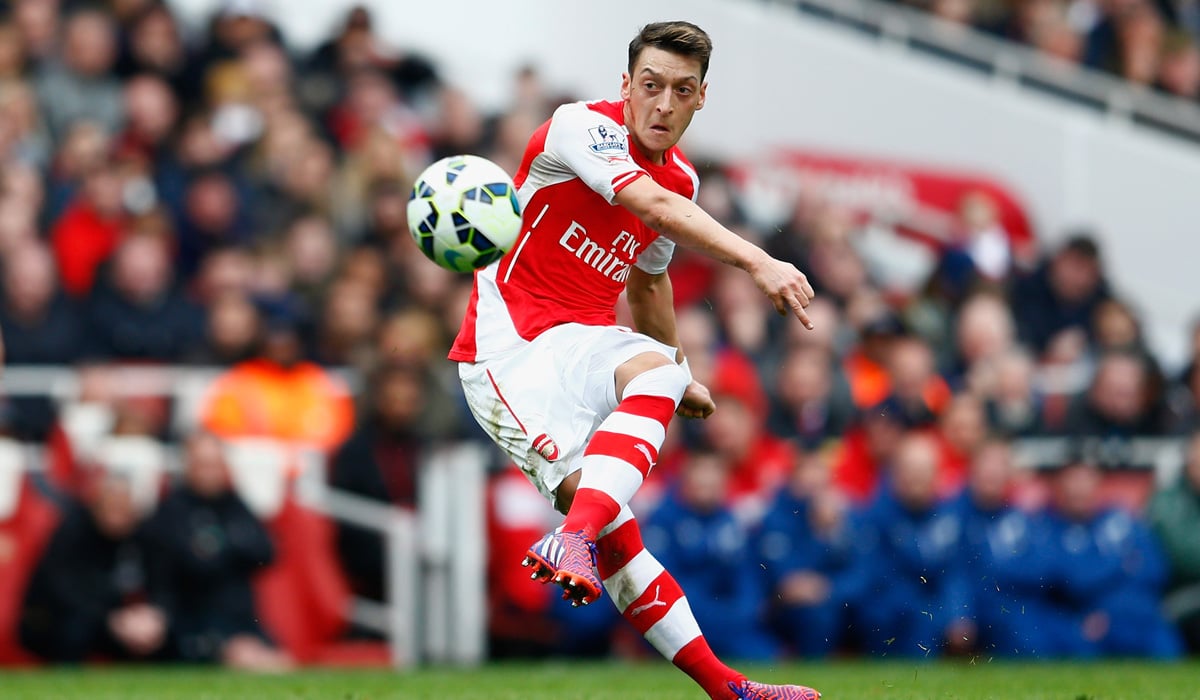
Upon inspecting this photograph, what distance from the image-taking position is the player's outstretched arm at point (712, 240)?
19.0 ft

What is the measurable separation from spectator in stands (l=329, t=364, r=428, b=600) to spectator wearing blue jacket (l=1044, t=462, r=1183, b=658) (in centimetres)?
419

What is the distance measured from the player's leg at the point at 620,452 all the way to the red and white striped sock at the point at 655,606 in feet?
0.89

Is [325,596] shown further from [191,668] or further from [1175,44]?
[1175,44]

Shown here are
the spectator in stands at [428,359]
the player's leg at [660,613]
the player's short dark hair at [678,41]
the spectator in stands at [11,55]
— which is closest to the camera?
the player's short dark hair at [678,41]

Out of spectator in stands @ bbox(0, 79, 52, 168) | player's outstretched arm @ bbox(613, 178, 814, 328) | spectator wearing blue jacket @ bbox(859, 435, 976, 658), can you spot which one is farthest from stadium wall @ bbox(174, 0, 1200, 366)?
player's outstretched arm @ bbox(613, 178, 814, 328)

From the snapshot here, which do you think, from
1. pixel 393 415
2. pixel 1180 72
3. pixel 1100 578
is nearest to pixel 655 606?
pixel 393 415

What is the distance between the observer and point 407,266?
12.3 meters

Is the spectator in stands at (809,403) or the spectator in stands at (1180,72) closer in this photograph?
the spectator in stands at (809,403)

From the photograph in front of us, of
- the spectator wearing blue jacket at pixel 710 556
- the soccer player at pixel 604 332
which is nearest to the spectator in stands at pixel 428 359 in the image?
the spectator wearing blue jacket at pixel 710 556

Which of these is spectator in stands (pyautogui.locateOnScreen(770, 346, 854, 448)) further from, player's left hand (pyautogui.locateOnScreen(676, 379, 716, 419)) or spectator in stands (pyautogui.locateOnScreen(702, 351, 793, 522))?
player's left hand (pyautogui.locateOnScreen(676, 379, 716, 419))

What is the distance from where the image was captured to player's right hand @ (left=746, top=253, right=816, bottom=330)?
5.78m

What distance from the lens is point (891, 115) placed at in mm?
17141

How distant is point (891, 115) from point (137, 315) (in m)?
8.31

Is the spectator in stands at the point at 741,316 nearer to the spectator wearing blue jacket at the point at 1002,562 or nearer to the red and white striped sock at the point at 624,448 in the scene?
the spectator wearing blue jacket at the point at 1002,562
